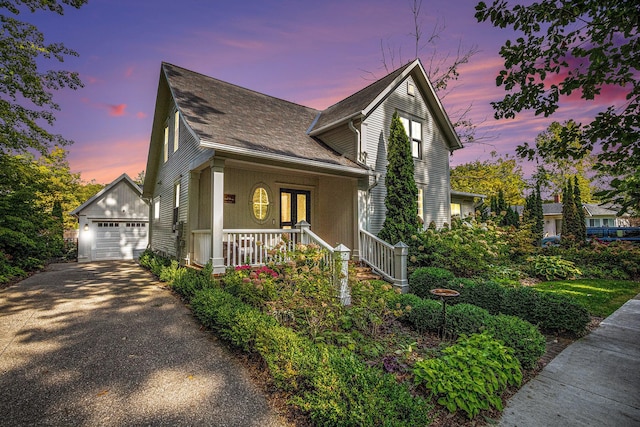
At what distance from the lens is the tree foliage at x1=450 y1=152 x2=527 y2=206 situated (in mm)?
28500

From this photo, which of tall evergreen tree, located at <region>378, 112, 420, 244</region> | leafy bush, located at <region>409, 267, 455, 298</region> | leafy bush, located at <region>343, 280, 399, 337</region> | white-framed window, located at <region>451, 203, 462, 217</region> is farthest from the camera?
white-framed window, located at <region>451, 203, 462, 217</region>

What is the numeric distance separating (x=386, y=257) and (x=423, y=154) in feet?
19.3

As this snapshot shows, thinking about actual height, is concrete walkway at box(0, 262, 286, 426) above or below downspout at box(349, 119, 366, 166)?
below

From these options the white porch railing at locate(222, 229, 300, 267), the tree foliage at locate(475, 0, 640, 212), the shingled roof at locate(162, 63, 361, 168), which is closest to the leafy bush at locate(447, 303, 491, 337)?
the tree foliage at locate(475, 0, 640, 212)

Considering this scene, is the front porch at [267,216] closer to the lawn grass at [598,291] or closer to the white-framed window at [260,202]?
the white-framed window at [260,202]

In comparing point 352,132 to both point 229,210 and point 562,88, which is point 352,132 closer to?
point 229,210

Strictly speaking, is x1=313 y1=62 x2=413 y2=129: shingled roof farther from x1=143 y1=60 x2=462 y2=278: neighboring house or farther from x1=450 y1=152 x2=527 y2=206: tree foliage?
x1=450 y1=152 x2=527 y2=206: tree foliage

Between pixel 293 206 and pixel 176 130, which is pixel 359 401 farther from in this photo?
pixel 176 130

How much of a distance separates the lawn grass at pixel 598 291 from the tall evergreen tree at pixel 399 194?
3801mm

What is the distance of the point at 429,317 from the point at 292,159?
15.7 feet

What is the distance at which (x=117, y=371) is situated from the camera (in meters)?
3.54

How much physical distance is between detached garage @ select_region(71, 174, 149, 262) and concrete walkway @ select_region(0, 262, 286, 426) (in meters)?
11.8

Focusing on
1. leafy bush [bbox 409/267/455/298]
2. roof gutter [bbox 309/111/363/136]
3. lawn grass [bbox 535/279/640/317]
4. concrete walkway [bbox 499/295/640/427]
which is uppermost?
roof gutter [bbox 309/111/363/136]

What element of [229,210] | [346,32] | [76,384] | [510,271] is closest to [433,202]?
[510,271]
